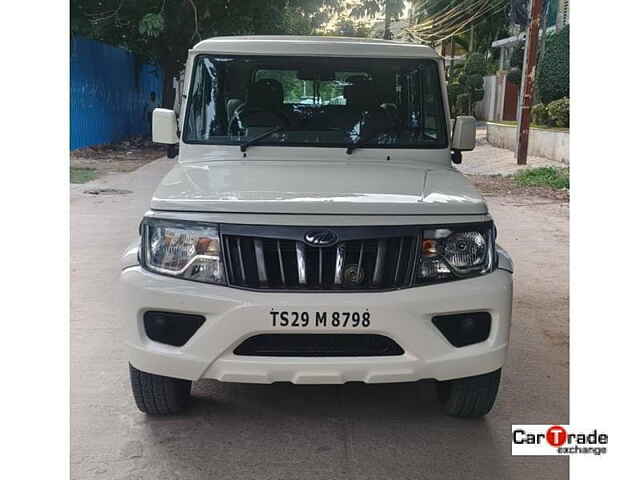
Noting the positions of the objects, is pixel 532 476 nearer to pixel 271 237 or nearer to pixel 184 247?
pixel 271 237

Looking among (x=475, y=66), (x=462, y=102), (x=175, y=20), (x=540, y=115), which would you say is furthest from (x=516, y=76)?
(x=175, y=20)

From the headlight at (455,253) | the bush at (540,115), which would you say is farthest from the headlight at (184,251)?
the bush at (540,115)

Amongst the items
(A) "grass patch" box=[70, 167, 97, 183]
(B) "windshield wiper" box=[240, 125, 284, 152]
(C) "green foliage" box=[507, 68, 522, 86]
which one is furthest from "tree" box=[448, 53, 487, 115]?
(B) "windshield wiper" box=[240, 125, 284, 152]

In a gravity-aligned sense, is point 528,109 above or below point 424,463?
above

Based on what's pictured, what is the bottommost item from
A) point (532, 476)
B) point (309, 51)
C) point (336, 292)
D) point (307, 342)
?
point (532, 476)

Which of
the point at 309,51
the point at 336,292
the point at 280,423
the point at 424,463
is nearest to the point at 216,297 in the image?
the point at 336,292

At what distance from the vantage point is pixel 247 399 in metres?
4.04

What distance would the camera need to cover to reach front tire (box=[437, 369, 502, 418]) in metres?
3.64

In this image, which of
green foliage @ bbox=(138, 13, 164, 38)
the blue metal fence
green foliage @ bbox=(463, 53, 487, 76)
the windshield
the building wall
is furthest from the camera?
green foliage @ bbox=(463, 53, 487, 76)

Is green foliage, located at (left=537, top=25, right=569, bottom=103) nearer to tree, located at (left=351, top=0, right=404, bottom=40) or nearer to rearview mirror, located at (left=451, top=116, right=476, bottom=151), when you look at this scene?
tree, located at (left=351, top=0, right=404, bottom=40)

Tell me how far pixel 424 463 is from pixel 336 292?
872 mm

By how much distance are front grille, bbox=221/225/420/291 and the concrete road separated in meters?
0.66

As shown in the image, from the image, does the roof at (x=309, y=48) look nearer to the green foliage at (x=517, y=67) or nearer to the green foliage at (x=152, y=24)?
the green foliage at (x=152, y=24)

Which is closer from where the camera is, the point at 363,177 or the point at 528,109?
the point at 363,177
